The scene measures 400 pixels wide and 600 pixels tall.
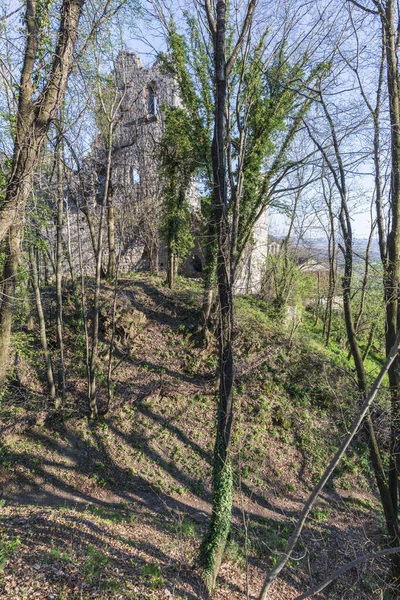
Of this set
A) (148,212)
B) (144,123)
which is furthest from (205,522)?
(144,123)

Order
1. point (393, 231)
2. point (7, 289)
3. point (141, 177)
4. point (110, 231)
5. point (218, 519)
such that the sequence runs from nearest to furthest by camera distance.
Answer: point (7, 289) < point (393, 231) < point (218, 519) < point (110, 231) < point (141, 177)

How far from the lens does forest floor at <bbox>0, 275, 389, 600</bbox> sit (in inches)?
230

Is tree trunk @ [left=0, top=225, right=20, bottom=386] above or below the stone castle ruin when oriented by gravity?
below

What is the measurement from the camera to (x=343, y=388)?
12.4 metres

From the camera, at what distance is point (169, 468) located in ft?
30.8

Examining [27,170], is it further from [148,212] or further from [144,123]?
[144,123]

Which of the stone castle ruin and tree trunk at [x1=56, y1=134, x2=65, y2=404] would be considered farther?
the stone castle ruin

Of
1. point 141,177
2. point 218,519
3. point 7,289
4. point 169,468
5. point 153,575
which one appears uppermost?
point 141,177

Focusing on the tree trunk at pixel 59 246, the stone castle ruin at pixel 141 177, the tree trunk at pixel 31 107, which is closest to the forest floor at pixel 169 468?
the tree trunk at pixel 59 246

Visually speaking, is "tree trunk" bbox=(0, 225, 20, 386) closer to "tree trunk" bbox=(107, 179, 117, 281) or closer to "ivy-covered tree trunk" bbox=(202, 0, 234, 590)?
"ivy-covered tree trunk" bbox=(202, 0, 234, 590)

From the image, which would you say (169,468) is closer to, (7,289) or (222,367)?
(222,367)

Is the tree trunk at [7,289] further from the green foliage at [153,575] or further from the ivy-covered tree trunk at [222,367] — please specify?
the green foliage at [153,575]

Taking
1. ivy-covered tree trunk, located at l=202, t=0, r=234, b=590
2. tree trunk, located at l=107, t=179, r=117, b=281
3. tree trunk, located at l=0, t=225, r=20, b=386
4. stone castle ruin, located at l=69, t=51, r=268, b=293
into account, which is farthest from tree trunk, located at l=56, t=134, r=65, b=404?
stone castle ruin, located at l=69, t=51, r=268, b=293

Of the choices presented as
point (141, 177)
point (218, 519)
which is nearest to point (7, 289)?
point (218, 519)
